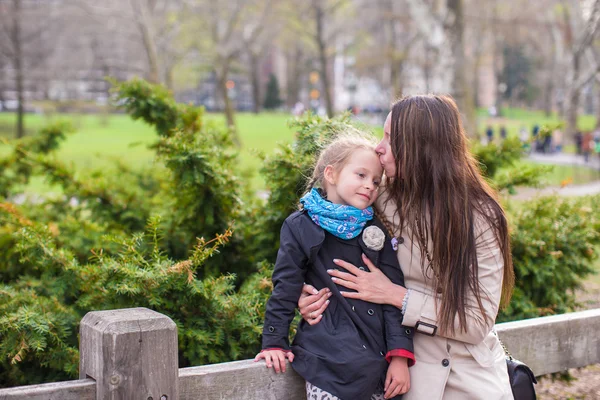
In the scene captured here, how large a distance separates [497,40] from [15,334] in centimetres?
5218

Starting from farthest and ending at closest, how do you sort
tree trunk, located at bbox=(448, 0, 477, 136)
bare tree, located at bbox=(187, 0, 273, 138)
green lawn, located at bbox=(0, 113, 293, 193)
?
bare tree, located at bbox=(187, 0, 273, 138)
green lawn, located at bbox=(0, 113, 293, 193)
tree trunk, located at bbox=(448, 0, 477, 136)

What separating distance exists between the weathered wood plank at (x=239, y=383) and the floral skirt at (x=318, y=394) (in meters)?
0.12

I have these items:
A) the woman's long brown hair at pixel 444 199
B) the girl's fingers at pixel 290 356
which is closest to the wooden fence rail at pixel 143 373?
the girl's fingers at pixel 290 356

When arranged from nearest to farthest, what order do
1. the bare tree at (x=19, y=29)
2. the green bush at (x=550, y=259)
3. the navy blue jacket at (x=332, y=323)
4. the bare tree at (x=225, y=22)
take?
the navy blue jacket at (x=332, y=323) → the green bush at (x=550, y=259) → the bare tree at (x=225, y=22) → the bare tree at (x=19, y=29)

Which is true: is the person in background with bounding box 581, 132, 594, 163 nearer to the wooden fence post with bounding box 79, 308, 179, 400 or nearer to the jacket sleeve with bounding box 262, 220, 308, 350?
the jacket sleeve with bounding box 262, 220, 308, 350

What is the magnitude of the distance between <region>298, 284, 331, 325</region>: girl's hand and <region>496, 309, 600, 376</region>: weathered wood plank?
1145 mm

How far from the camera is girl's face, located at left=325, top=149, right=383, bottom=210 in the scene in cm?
274

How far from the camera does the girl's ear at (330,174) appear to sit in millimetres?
2801

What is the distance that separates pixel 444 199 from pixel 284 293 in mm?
679

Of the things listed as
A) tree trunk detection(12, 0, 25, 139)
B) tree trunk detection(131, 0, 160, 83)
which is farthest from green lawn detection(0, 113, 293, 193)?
tree trunk detection(12, 0, 25, 139)

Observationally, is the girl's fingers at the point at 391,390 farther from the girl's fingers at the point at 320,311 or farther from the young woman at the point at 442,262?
the girl's fingers at the point at 320,311

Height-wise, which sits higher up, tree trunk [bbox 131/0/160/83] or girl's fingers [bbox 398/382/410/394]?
tree trunk [bbox 131/0/160/83]

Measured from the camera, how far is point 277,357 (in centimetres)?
269

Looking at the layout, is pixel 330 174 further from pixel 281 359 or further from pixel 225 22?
pixel 225 22
